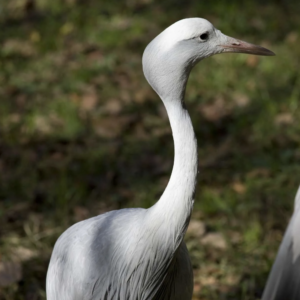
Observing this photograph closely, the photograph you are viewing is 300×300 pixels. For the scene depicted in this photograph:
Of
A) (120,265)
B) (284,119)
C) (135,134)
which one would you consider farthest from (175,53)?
(284,119)

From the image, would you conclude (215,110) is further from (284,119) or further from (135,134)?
(135,134)

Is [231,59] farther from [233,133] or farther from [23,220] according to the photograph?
[23,220]

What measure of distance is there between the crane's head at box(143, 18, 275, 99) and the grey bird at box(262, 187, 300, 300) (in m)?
0.70

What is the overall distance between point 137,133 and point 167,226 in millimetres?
2500

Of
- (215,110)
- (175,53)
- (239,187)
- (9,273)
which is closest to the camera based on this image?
(175,53)

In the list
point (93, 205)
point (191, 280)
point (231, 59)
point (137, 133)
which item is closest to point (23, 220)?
point (93, 205)

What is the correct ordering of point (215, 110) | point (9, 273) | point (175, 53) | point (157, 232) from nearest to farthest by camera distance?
point (175, 53) < point (157, 232) < point (9, 273) < point (215, 110)

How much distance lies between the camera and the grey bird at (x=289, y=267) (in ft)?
7.49

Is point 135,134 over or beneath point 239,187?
over

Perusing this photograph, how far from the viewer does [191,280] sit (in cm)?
252

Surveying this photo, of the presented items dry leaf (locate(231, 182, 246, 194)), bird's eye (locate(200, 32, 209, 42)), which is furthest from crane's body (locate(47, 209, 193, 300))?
dry leaf (locate(231, 182, 246, 194))

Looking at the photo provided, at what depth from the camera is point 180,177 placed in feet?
6.98

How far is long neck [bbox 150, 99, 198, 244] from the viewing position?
213 cm

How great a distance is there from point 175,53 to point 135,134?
8.39 feet
